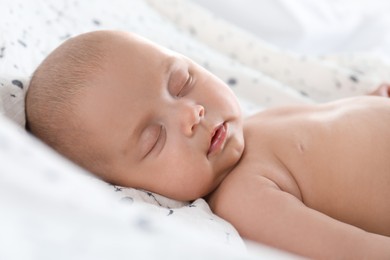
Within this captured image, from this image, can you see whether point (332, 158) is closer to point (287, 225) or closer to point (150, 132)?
point (287, 225)

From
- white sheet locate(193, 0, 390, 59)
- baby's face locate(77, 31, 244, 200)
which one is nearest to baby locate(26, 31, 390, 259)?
baby's face locate(77, 31, 244, 200)

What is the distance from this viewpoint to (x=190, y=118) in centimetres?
108

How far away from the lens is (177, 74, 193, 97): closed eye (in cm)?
116

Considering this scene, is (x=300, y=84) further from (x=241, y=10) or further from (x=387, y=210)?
(x=387, y=210)

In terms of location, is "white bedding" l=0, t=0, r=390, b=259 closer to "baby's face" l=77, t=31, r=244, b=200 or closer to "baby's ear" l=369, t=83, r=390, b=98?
"baby's face" l=77, t=31, r=244, b=200

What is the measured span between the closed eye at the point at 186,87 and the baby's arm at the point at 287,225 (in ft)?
0.71

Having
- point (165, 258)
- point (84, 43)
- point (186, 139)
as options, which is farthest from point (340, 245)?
point (84, 43)

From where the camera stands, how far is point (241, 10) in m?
2.25

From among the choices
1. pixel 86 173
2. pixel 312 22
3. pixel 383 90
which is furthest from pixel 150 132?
pixel 312 22

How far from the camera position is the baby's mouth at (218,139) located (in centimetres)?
111

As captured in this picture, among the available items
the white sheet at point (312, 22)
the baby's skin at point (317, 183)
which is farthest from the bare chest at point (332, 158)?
the white sheet at point (312, 22)

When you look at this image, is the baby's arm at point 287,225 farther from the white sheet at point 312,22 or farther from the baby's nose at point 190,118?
the white sheet at point 312,22

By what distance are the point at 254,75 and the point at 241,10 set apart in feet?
1.84

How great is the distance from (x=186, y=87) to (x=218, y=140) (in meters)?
0.15
